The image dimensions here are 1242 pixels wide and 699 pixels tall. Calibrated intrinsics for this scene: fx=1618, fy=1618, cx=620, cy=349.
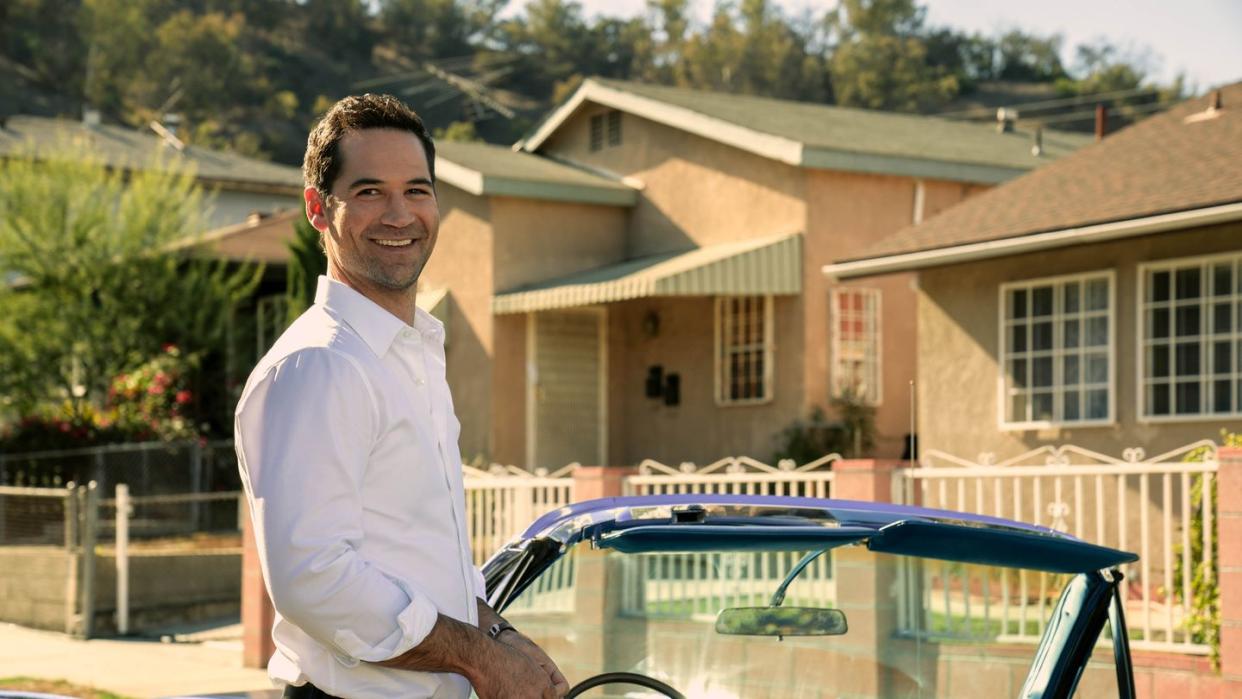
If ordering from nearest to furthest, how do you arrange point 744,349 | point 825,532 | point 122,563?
1. point 825,532
2. point 122,563
3. point 744,349

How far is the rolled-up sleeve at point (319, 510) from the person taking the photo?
257 centimetres

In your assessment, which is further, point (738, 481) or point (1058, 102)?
point (1058, 102)

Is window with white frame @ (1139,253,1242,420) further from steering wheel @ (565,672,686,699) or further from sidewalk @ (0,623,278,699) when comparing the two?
steering wheel @ (565,672,686,699)

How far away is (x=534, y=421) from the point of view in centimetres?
1909

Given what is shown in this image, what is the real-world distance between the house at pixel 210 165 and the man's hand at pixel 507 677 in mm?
31641

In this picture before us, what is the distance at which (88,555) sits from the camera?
1379 cm

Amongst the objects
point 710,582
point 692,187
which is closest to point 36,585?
point 692,187

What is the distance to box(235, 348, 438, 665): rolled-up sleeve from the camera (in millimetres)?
2574

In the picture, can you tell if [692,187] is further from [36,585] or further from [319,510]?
[319,510]

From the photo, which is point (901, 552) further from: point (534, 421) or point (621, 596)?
→ point (534, 421)

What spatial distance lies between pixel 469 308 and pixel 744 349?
11.7 ft

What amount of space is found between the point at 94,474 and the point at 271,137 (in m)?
59.8

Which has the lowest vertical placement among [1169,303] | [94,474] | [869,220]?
[94,474]

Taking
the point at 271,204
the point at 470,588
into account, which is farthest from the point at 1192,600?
the point at 271,204
